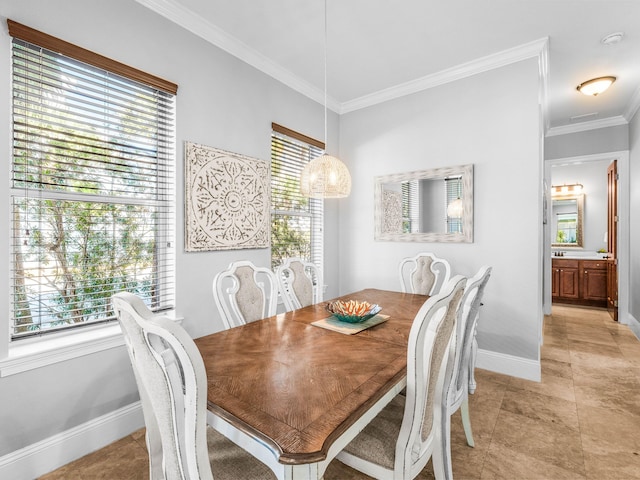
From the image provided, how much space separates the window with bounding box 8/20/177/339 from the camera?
1712 mm

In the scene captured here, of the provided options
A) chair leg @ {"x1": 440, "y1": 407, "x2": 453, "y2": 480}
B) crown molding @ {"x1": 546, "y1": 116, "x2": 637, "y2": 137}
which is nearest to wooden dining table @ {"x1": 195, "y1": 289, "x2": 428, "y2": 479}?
chair leg @ {"x1": 440, "y1": 407, "x2": 453, "y2": 480}

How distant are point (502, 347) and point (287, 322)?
222cm

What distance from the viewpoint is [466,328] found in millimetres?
1629

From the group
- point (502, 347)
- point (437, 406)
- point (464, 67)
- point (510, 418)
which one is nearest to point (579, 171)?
point (464, 67)

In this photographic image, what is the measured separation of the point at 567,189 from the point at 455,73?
4228 millimetres

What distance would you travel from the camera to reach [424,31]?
8.54 ft

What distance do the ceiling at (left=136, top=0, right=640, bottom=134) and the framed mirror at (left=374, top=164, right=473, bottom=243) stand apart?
3.16ft

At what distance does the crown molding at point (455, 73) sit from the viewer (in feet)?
Result: 9.08

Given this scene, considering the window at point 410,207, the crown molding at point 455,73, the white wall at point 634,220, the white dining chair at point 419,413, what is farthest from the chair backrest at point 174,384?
the white wall at point 634,220

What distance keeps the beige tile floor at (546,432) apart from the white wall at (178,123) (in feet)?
1.14

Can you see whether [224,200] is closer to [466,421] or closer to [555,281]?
[466,421]

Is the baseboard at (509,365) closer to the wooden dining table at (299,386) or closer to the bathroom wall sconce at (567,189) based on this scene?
the wooden dining table at (299,386)

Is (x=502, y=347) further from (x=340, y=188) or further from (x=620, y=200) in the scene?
(x=620, y=200)

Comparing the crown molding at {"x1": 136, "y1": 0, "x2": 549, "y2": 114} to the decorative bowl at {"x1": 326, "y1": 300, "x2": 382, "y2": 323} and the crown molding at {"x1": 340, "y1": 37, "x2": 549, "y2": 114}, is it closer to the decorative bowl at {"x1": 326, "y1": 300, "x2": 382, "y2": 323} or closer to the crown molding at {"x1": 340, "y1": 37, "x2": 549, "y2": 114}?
the crown molding at {"x1": 340, "y1": 37, "x2": 549, "y2": 114}
